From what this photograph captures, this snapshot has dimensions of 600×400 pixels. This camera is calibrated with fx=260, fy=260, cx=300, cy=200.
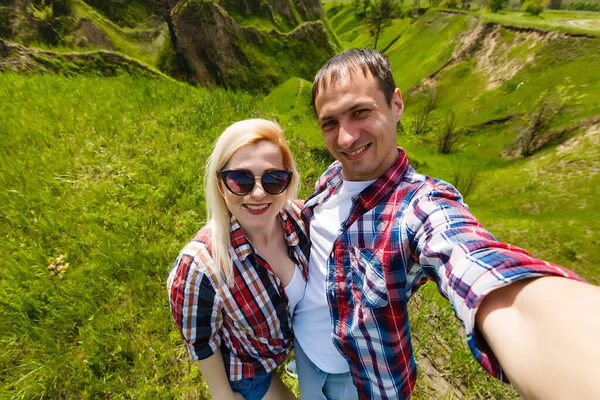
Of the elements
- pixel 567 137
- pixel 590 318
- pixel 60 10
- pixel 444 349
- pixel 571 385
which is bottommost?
pixel 567 137

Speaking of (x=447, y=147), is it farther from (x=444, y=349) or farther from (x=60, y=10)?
(x=60, y=10)

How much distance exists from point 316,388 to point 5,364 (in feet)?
9.02

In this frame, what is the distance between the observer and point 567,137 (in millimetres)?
16203

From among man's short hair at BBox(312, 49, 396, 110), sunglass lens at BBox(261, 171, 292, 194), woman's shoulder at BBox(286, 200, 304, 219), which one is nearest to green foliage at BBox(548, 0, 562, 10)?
man's short hair at BBox(312, 49, 396, 110)

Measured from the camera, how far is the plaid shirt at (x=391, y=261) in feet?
4.35

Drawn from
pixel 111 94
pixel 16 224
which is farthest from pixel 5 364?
pixel 111 94

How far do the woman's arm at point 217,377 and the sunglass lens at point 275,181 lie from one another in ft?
3.94

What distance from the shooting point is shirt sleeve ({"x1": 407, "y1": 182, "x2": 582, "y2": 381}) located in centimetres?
96

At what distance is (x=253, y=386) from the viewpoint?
2062mm

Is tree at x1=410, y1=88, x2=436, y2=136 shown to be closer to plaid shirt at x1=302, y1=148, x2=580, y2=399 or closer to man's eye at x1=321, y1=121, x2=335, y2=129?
man's eye at x1=321, y1=121, x2=335, y2=129

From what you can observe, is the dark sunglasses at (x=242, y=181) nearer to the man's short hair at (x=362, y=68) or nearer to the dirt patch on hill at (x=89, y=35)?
the man's short hair at (x=362, y=68)

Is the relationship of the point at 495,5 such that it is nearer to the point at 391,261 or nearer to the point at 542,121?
the point at 542,121

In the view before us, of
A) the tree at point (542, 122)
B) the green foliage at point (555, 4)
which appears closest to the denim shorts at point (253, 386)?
the tree at point (542, 122)

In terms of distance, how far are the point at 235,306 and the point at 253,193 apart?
0.73 meters
